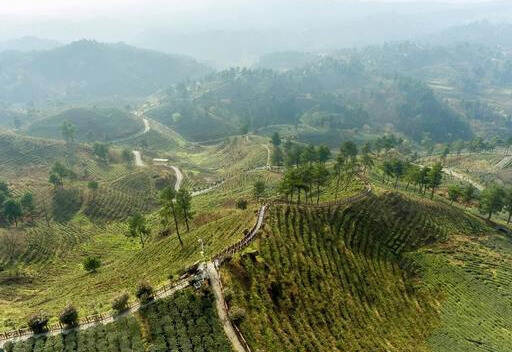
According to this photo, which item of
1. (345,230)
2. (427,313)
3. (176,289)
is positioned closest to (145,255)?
(176,289)

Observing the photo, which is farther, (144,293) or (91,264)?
(91,264)

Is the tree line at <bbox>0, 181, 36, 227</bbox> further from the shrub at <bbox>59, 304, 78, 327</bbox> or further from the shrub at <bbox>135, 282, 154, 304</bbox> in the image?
the shrub at <bbox>135, 282, 154, 304</bbox>

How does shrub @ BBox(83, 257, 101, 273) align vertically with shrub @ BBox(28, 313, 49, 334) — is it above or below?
below

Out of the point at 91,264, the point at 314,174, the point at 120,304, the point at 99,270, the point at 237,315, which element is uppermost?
the point at 120,304

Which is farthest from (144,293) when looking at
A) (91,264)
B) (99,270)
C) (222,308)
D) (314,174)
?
(314,174)

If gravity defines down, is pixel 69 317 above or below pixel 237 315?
above

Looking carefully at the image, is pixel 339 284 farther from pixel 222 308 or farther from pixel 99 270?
pixel 99 270

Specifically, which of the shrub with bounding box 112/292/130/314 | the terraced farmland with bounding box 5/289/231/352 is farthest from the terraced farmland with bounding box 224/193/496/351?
the shrub with bounding box 112/292/130/314

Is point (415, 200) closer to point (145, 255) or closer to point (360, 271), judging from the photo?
point (360, 271)
